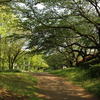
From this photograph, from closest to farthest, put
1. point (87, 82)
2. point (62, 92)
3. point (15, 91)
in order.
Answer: point (15, 91), point (62, 92), point (87, 82)

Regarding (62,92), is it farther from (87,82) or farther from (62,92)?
(87,82)

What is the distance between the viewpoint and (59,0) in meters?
8.97

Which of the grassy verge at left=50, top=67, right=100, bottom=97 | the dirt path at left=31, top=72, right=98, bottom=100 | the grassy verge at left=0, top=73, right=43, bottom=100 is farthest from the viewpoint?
the grassy verge at left=50, top=67, right=100, bottom=97

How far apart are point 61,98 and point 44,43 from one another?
23.5 ft

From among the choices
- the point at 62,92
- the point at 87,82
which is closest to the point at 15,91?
the point at 62,92

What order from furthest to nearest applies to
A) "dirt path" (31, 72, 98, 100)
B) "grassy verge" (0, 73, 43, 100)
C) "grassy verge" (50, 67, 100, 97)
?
"grassy verge" (50, 67, 100, 97) < "dirt path" (31, 72, 98, 100) < "grassy verge" (0, 73, 43, 100)

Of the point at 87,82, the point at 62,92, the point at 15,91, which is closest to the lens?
the point at 15,91

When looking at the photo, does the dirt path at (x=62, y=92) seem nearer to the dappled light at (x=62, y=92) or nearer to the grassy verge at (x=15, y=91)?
the dappled light at (x=62, y=92)

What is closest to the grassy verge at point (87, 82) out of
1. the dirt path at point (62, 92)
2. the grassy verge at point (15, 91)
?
the dirt path at point (62, 92)

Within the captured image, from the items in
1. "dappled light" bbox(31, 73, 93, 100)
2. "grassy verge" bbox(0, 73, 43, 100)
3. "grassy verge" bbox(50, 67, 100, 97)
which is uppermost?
"grassy verge" bbox(0, 73, 43, 100)

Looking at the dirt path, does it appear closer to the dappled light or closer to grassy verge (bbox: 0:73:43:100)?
the dappled light

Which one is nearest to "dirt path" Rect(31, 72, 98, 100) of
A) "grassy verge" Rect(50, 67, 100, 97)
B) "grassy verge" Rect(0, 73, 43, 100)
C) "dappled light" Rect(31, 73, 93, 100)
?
"dappled light" Rect(31, 73, 93, 100)

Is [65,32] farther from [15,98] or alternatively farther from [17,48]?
[17,48]

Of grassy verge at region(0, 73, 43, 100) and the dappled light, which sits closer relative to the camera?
grassy verge at region(0, 73, 43, 100)
